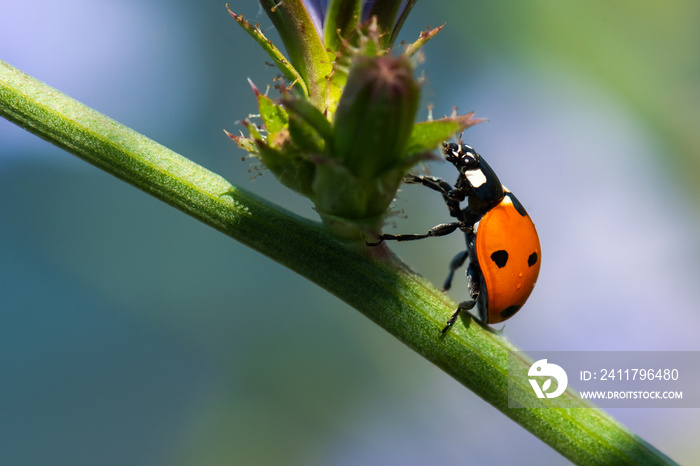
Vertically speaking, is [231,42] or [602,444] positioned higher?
[231,42]

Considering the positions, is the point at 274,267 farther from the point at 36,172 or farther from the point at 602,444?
the point at 602,444

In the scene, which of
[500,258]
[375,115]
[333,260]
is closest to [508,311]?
[500,258]

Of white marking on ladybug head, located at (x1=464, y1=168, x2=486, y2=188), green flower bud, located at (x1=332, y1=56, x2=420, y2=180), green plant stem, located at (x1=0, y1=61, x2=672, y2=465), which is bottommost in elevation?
green plant stem, located at (x1=0, y1=61, x2=672, y2=465)

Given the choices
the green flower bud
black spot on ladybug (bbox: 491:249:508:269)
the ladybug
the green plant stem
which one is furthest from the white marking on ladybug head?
the green flower bud

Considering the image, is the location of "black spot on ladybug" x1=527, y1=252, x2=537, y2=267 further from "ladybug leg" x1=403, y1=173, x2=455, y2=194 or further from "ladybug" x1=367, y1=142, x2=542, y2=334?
"ladybug leg" x1=403, y1=173, x2=455, y2=194

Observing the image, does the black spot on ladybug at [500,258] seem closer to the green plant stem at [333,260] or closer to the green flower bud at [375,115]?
the green plant stem at [333,260]

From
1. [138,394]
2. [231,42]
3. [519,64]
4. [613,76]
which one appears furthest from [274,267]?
[613,76]
